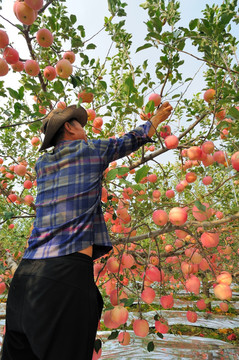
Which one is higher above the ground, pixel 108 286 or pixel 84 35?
pixel 84 35

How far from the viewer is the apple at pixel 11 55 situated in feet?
5.70

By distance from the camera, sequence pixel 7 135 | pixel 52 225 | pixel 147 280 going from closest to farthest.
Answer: pixel 52 225 < pixel 147 280 < pixel 7 135

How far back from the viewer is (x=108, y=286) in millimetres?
2035

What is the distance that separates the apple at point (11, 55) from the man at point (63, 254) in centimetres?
62

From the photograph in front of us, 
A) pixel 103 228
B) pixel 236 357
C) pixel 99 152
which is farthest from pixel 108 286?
pixel 236 357

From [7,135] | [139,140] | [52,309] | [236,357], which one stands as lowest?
[236,357]

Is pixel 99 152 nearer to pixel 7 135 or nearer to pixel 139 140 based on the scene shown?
pixel 139 140

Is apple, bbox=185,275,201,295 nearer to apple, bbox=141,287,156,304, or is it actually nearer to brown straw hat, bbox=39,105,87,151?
apple, bbox=141,287,156,304

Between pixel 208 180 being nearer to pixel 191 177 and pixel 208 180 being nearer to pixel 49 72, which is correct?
pixel 191 177

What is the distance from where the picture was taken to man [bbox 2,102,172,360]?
1.02 meters

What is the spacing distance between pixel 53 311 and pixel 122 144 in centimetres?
87

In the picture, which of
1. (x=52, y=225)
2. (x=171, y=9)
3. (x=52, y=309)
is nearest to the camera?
(x=52, y=309)

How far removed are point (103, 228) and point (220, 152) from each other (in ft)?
3.25

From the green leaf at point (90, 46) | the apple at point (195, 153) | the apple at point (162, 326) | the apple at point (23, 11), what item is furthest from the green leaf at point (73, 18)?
the apple at point (162, 326)
